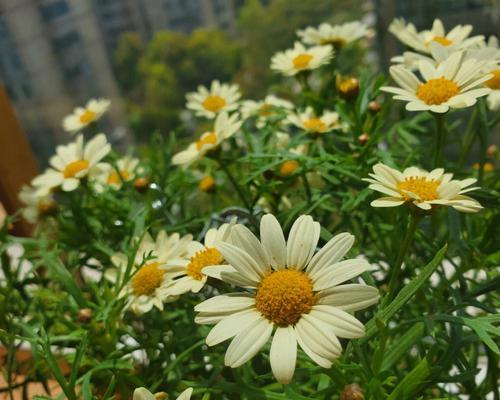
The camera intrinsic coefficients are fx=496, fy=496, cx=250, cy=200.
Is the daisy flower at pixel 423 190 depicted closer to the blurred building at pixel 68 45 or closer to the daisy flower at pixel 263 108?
the daisy flower at pixel 263 108

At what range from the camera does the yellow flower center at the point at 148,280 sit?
49 cm

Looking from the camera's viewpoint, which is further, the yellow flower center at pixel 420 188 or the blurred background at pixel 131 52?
the blurred background at pixel 131 52

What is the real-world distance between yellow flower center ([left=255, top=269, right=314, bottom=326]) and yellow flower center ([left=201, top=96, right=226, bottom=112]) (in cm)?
40

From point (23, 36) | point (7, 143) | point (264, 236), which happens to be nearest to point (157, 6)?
point (23, 36)

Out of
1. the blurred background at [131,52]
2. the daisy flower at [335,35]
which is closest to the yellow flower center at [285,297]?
the daisy flower at [335,35]

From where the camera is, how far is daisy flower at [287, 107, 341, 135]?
0.60m

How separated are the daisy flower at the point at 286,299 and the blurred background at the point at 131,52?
16.7ft

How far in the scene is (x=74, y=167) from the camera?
24.7 inches

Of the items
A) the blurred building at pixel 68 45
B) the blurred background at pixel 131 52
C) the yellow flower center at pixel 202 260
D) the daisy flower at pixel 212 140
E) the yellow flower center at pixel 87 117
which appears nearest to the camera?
the yellow flower center at pixel 202 260

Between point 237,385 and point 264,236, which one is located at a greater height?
point 264,236

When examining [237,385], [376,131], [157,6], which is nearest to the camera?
[237,385]

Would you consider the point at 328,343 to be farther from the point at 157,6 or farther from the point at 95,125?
the point at 157,6

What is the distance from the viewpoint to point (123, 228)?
2.08 feet

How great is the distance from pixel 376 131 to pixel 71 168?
38 cm
